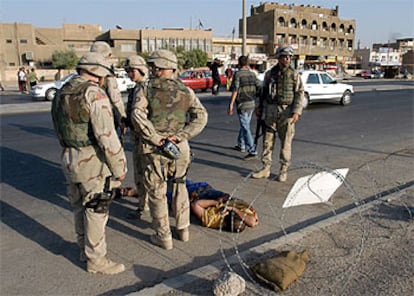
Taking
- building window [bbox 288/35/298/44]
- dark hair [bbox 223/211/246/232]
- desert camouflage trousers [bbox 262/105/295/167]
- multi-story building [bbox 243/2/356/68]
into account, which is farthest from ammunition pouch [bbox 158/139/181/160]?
building window [bbox 288/35/298/44]

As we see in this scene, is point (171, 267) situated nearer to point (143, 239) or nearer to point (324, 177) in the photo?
point (143, 239)

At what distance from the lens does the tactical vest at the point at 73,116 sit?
2.62m

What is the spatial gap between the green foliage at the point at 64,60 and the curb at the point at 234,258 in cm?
5489

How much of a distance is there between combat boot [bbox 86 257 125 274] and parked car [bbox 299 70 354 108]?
44.1 feet

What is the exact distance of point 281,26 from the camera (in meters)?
72.3

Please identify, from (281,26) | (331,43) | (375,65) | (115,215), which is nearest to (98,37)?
(281,26)

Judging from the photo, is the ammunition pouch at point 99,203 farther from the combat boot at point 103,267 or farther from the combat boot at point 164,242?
the combat boot at point 164,242

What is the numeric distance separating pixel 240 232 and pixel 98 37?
69.3 metres

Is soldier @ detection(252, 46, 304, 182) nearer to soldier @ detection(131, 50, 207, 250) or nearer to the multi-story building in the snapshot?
soldier @ detection(131, 50, 207, 250)

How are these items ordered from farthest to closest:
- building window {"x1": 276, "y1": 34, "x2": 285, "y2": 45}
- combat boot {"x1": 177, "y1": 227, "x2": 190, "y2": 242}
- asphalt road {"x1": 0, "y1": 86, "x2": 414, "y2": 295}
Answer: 1. building window {"x1": 276, "y1": 34, "x2": 285, "y2": 45}
2. combat boot {"x1": 177, "y1": 227, "x2": 190, "y2": 242}
3. asphalt road {"x1": 0, "y1": 86, "x2": 414, "y2": 295}

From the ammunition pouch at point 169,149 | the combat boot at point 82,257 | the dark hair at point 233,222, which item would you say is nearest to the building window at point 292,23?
the dark hair at point 233,222

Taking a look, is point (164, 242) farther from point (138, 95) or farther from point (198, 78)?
point (198, 78)

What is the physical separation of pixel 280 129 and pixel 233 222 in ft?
6.56

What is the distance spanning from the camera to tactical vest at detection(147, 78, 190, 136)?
3109 mm
